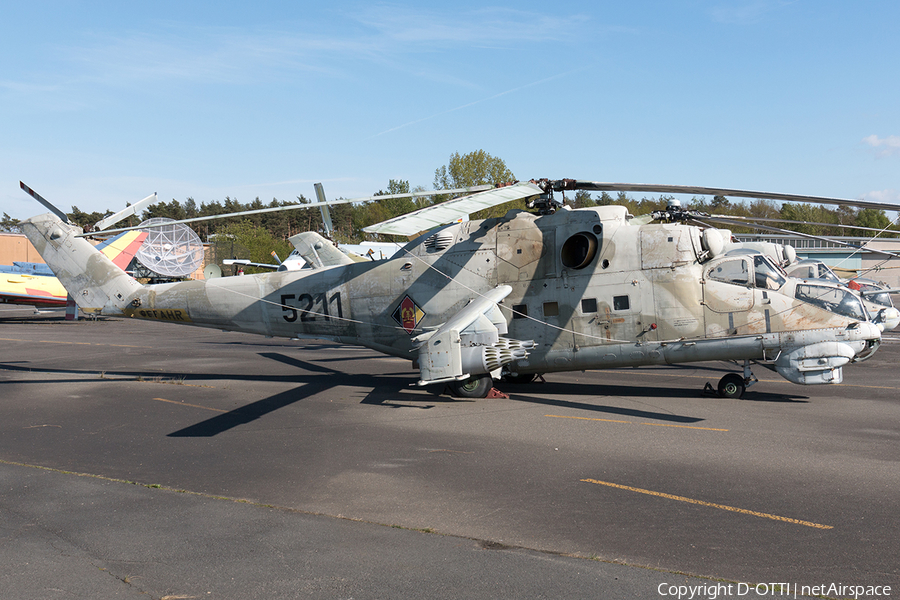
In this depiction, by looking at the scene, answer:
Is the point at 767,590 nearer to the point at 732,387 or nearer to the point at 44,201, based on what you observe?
the point at 732,387

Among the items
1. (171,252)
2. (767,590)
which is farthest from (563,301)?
(171,252)

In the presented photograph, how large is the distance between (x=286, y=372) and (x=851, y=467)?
15.1 m

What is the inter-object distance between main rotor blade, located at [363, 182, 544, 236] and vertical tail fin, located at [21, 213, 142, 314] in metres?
11.2

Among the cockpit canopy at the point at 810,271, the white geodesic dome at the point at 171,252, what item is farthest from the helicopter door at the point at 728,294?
the white geodesic dome at the point at 171,252

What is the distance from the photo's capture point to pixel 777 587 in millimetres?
5301

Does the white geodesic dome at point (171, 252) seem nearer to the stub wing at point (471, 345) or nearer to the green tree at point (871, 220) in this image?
the stub wing at point (471, 345)

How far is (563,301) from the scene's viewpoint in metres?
14.1

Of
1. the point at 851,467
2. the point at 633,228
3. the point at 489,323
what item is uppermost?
the point at 633,228

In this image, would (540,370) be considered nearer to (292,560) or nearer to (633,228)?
(633,228)

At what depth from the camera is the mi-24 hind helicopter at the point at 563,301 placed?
1272cm

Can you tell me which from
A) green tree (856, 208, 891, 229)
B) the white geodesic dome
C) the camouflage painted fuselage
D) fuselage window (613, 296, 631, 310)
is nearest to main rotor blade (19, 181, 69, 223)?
the camouflage painted fuselage

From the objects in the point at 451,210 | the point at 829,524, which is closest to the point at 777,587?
the point at 829,524

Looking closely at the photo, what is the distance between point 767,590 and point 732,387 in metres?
9.57

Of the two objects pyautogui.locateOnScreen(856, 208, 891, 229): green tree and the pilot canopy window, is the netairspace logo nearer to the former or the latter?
the pilot canopy window
